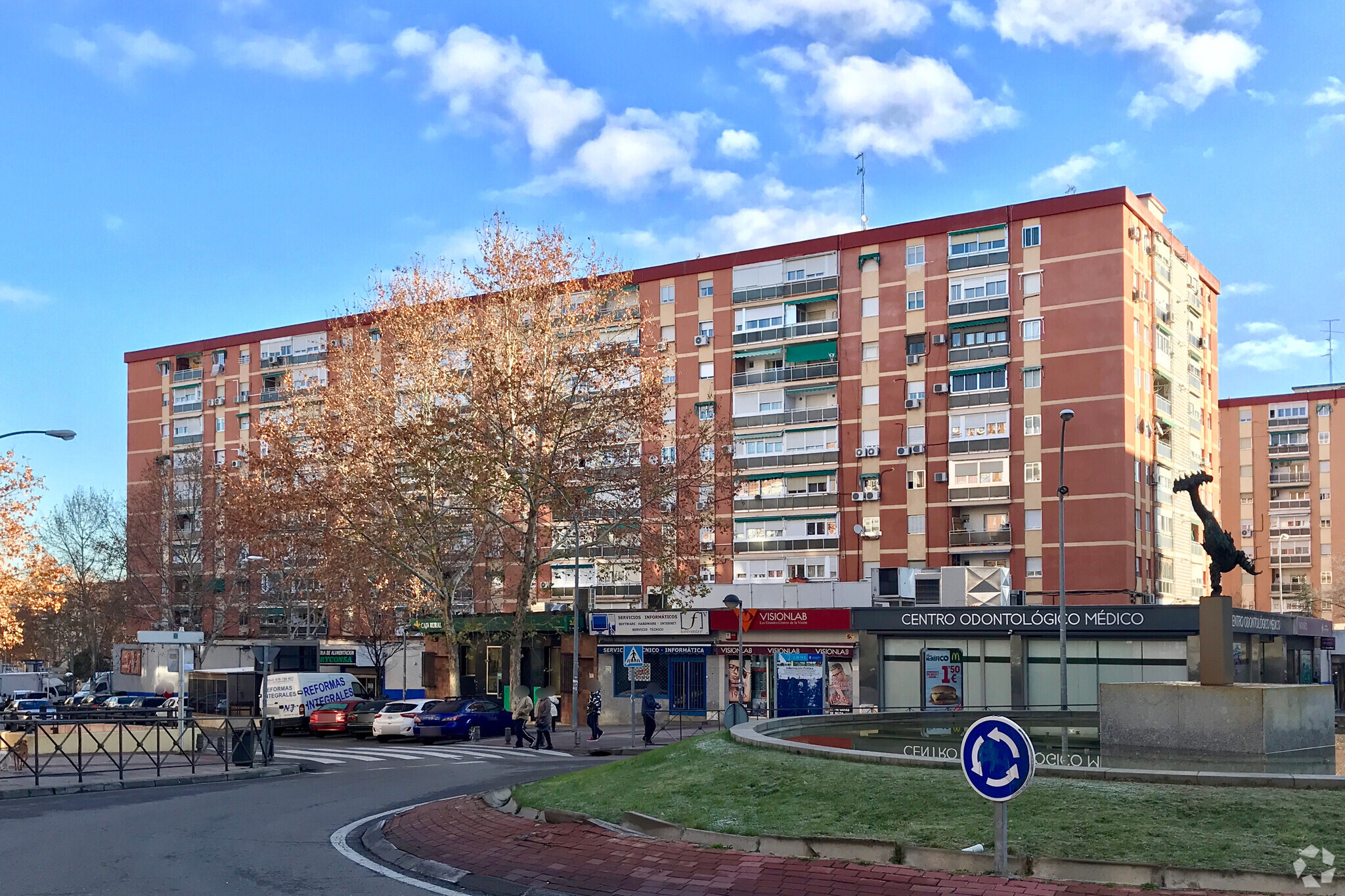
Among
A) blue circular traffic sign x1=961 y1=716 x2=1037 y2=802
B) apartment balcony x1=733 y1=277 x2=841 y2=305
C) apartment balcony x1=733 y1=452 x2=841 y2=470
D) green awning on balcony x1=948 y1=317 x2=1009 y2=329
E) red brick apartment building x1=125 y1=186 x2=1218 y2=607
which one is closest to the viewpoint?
blue circular traffic sign x1=961 y1=716 x2=1037 y2=802

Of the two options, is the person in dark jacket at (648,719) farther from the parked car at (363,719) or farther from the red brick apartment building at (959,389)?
the red brick apartment building at (959,389)

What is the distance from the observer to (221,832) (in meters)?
15.5

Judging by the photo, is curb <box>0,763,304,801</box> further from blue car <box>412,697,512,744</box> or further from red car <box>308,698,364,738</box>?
red car <box>308,698,364,738</box>

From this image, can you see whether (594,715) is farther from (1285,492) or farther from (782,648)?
(1285,492)

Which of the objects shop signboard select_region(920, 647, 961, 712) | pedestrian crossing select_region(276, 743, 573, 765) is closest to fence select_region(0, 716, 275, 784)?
pedestrian crossing select_region(276, 743, 573, 765)

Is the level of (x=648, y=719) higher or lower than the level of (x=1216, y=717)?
lower

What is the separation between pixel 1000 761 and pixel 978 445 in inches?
1973

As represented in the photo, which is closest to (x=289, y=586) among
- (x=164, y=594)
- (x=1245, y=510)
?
(x=164, y=594)

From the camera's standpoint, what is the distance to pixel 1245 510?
92500 mm

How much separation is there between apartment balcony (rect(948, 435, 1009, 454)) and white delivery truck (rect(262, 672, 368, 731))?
29.6m

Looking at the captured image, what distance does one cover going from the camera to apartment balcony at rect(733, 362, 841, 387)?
61.0m

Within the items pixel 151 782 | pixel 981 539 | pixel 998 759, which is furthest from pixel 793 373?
pixel 998 759

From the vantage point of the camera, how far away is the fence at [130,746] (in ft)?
80.4

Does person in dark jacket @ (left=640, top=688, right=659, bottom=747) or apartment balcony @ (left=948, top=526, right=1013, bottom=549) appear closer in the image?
person in dark jacket @ (left=640, top=688, right=659, bottom=747)
